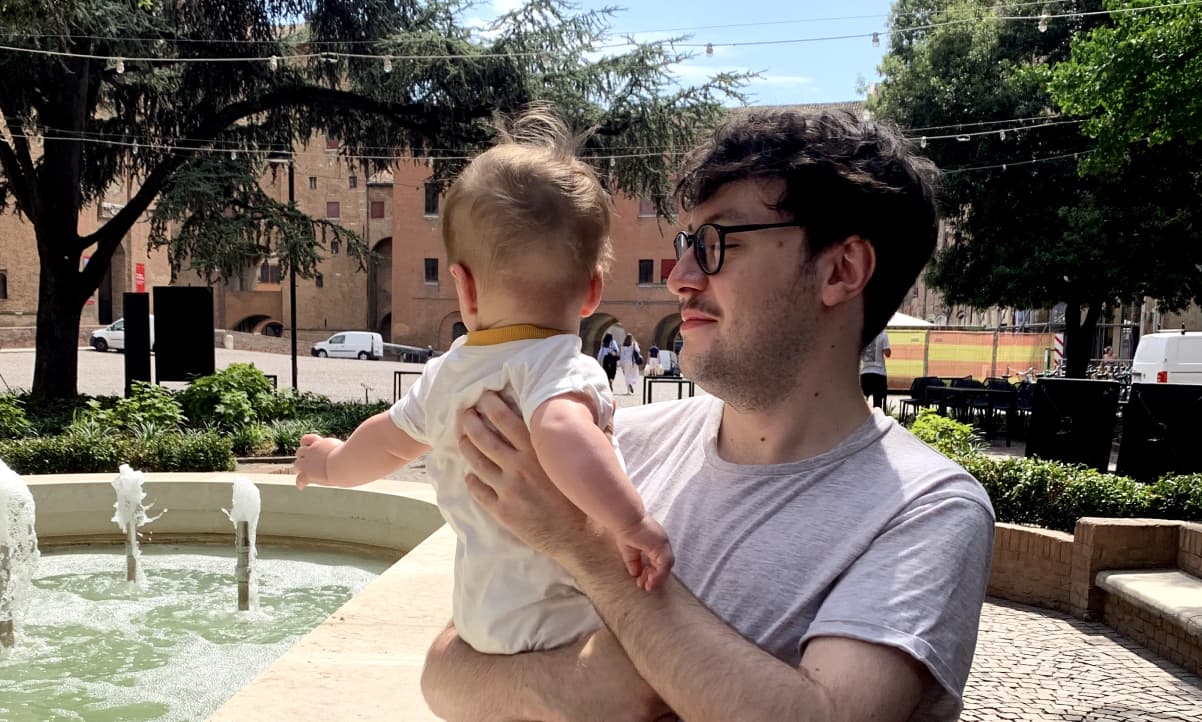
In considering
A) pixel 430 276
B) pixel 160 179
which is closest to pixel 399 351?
pixel 430 276

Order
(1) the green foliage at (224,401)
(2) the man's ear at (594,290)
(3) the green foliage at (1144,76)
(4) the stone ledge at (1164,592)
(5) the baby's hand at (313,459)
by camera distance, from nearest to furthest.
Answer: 1. (2) the man's ear at (594,290)
2. (5) the baby's hand at (313,459)
3. (4) the stone ledge at (1164,592)
4. (3) the green foliage at (1144,76)
5. (1) the green foliage at (224,401)

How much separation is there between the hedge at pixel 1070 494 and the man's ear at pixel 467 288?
19.2 feet

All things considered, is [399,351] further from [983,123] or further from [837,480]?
[837,480]

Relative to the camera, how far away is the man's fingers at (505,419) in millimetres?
1598

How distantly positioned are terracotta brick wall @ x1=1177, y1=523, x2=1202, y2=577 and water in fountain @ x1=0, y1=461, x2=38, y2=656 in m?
6.90

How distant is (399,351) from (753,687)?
47.6 meters

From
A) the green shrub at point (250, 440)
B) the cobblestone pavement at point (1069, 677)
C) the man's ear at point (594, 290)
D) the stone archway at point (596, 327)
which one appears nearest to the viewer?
the man's ear at point (594, 290)

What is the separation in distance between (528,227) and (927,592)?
0.87 metres

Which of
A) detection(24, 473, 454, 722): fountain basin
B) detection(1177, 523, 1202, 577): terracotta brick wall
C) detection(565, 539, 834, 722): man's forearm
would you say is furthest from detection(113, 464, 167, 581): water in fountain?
detection(1177, 523, 1202, 577): terracotta brick wall

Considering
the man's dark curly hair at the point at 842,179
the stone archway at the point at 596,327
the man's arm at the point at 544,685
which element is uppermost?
the man's dark curly hair at the point at 842,179

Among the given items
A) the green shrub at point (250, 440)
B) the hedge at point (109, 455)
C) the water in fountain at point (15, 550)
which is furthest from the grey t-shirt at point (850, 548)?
the green shrub at point (250, 440)

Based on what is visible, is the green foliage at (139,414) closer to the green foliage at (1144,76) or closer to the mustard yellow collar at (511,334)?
the mustard yellow collar at (511,334)

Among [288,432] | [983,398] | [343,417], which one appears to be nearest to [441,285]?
[983,398]

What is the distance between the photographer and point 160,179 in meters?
16.1
